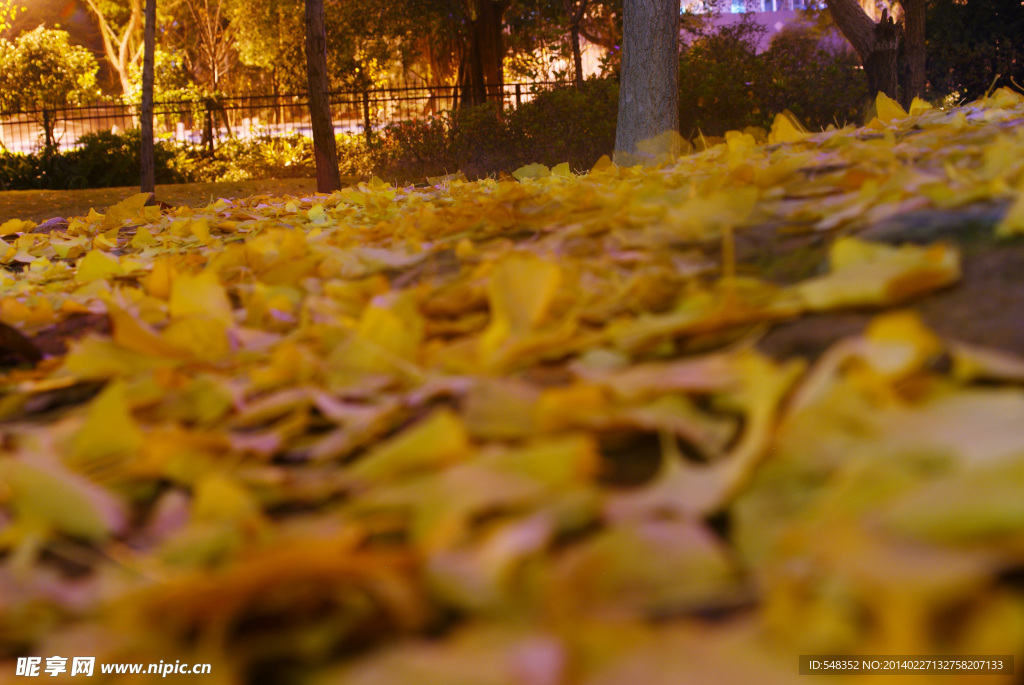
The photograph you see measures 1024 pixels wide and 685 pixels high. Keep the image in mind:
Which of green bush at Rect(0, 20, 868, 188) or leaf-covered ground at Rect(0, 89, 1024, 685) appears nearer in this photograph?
leaf-covered ground at Rect(0, 89, 1024, 685)

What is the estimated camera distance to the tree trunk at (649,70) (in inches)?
194

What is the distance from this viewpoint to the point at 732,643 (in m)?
0.43

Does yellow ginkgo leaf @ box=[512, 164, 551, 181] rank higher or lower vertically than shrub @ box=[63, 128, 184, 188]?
lower

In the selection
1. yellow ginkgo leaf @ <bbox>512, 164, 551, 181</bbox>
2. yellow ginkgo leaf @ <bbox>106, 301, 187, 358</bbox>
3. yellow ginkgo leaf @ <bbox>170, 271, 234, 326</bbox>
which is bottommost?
yellow ginkgo leaf @ <bbox>106, 301, 187, 358</bbox>

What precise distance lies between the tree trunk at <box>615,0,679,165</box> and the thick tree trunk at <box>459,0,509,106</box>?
294 inches

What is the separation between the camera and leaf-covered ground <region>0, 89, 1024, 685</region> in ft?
1.48

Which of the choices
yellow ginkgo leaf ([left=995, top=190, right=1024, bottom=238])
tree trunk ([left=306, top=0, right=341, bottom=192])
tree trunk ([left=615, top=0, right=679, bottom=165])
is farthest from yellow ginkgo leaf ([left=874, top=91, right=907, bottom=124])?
tree trunk ([left=306, top=0, right=341, bottom=192])

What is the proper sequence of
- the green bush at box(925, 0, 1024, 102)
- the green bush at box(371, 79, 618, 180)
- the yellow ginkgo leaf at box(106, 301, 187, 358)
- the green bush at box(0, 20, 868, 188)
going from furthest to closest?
the green bush at box(925, 0, 1024, 102) → the green bush at box(0, 20, 868, 188) → the green bush at box(371, 79, 618, 180) → the yellow ginkgo leaf at box(106, 301, 187, 358)

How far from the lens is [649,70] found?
504 centimetres

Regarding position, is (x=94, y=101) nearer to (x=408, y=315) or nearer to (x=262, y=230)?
(x=262, y=230)

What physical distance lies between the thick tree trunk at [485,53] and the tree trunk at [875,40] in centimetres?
576

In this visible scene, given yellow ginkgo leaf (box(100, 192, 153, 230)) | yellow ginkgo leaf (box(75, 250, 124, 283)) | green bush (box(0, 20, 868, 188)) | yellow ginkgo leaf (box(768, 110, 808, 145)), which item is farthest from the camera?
green bush (box(0, 20, 868, 188))

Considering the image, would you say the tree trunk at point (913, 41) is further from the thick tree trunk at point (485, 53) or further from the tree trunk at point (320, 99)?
the thick tree trunk at point (485, 53)

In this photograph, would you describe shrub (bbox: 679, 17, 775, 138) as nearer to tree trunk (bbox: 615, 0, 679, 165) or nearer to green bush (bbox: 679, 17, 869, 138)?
green bush (bbox: 679, 17, 869, 138)
